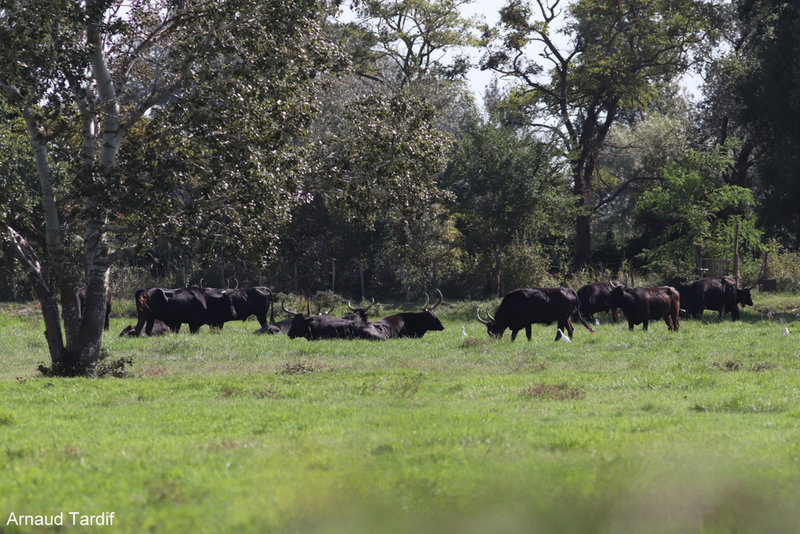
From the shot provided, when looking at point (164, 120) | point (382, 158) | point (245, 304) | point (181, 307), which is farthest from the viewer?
point (245, 304)

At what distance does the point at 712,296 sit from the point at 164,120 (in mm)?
22769

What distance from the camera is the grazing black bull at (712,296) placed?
1307 inches

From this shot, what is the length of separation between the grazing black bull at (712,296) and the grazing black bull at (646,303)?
5794 mm

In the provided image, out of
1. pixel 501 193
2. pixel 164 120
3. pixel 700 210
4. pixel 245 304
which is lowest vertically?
pixel 245 304

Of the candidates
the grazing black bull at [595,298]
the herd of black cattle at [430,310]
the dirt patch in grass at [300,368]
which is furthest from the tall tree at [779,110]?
the dirt patch in grass at [300,368]

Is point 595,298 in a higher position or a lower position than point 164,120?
lower

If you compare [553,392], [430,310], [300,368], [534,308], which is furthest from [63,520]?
[430,310]

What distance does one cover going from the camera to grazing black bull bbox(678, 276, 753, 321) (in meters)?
33.2

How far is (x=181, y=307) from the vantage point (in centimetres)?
3058

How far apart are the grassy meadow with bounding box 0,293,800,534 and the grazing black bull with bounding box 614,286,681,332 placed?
7631 mm

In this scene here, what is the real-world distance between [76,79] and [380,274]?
3278cm

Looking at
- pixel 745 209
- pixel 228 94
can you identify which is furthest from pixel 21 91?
pixel 745 209

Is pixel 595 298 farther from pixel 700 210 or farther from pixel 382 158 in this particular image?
pixel 382 158

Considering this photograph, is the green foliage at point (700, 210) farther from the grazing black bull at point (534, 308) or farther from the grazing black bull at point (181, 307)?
the grazing black bull at point (181, 307)
